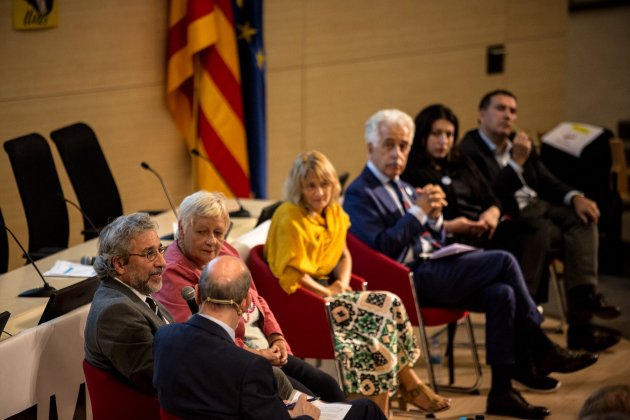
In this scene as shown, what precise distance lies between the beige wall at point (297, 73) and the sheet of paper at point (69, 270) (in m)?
1.51

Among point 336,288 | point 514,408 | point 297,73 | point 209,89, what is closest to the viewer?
point 336,288

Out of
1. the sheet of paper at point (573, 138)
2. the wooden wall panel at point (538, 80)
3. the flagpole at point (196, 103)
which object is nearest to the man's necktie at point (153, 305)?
the flagpole at point (196, 103)

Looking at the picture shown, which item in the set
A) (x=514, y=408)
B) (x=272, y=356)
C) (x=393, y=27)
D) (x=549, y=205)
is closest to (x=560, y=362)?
(x=514, y=408)

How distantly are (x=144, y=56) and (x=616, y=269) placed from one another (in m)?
3.38

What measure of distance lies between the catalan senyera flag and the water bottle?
5.31 ft

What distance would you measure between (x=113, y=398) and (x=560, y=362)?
2.51m

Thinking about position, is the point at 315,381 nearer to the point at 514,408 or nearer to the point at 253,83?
the point at 514,408

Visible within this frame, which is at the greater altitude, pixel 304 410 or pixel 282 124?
pixel 282 124

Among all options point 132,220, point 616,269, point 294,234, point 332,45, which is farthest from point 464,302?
point 332,45

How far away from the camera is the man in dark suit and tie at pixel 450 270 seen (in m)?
4.52

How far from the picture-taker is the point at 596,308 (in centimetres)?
541

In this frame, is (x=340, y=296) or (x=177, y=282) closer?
(x=177, y=282)

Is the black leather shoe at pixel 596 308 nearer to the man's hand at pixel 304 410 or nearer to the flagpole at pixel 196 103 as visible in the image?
the flagpole at pixel 196 103

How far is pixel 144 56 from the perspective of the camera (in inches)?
241
